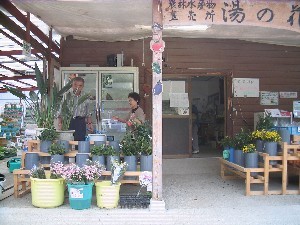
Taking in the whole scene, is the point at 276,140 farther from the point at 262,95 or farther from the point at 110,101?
the point at 110,101

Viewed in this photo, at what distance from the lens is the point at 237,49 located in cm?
880

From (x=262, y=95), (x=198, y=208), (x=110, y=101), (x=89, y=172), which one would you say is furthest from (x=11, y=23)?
(x=262, y=95)

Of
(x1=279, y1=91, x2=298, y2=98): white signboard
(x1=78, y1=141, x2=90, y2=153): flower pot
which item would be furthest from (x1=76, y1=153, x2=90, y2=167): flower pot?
(x1=279, y1=91, x2=298, y2=98): white signboard

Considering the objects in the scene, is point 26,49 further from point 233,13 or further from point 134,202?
point 233,13

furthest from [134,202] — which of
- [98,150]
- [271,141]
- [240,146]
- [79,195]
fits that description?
[271,141]

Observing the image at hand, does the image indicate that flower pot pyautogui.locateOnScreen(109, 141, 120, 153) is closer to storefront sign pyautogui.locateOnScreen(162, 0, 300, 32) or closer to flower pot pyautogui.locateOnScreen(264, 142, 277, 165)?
storefront sign pyautogui.locateOnScreen(162, 0, 300, 32)

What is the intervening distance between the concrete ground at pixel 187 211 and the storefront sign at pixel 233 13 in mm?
2479

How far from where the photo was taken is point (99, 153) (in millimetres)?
5270

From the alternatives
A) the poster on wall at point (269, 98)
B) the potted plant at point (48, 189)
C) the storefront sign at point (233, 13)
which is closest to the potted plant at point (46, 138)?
the potted plant at point (48, 189)

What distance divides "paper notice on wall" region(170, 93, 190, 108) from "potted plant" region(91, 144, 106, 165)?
145 inches

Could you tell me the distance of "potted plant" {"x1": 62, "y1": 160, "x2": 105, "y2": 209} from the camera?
15.5ft

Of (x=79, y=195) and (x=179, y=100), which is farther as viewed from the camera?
(x=179, y=100)

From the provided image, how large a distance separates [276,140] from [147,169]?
7.22 feet

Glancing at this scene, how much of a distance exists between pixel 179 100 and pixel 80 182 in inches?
176
